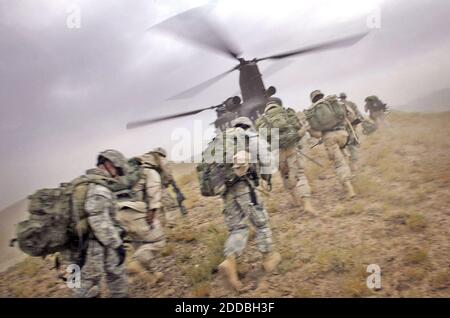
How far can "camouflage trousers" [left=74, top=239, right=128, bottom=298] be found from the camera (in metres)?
3.53

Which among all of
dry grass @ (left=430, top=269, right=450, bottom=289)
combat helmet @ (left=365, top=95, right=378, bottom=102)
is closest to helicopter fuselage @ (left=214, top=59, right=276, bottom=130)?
combat helmet @ (left=365, top=95, right=378, bottom=102)

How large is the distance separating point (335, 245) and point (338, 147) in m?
Answer: 2.20

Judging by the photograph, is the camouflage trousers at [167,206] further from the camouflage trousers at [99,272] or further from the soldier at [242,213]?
the camouflage trousers at [99,272]

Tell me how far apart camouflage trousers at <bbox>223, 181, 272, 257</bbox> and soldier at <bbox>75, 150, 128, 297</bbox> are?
1.28m

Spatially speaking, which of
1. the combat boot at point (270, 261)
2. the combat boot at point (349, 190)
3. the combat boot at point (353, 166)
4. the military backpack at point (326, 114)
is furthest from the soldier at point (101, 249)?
the combat boot at point (353, 166)

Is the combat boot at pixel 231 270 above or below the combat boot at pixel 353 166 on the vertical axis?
below

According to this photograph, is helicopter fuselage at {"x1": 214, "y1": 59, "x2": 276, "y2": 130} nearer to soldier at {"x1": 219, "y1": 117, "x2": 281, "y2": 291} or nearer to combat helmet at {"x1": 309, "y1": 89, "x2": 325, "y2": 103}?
combat helmet at {"x1": 309, "y1": 89, "x2": 325, "y2": 103}

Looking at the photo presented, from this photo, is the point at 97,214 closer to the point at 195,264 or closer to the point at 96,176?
the point at 96,176

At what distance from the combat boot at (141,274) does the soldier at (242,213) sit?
4.13ft

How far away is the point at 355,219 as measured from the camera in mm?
5285

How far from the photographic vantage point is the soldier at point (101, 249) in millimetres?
3518

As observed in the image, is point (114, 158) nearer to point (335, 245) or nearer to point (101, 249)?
point (101, 249)

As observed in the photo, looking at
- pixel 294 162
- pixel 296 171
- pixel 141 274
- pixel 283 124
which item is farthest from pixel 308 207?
pixel 141 274
